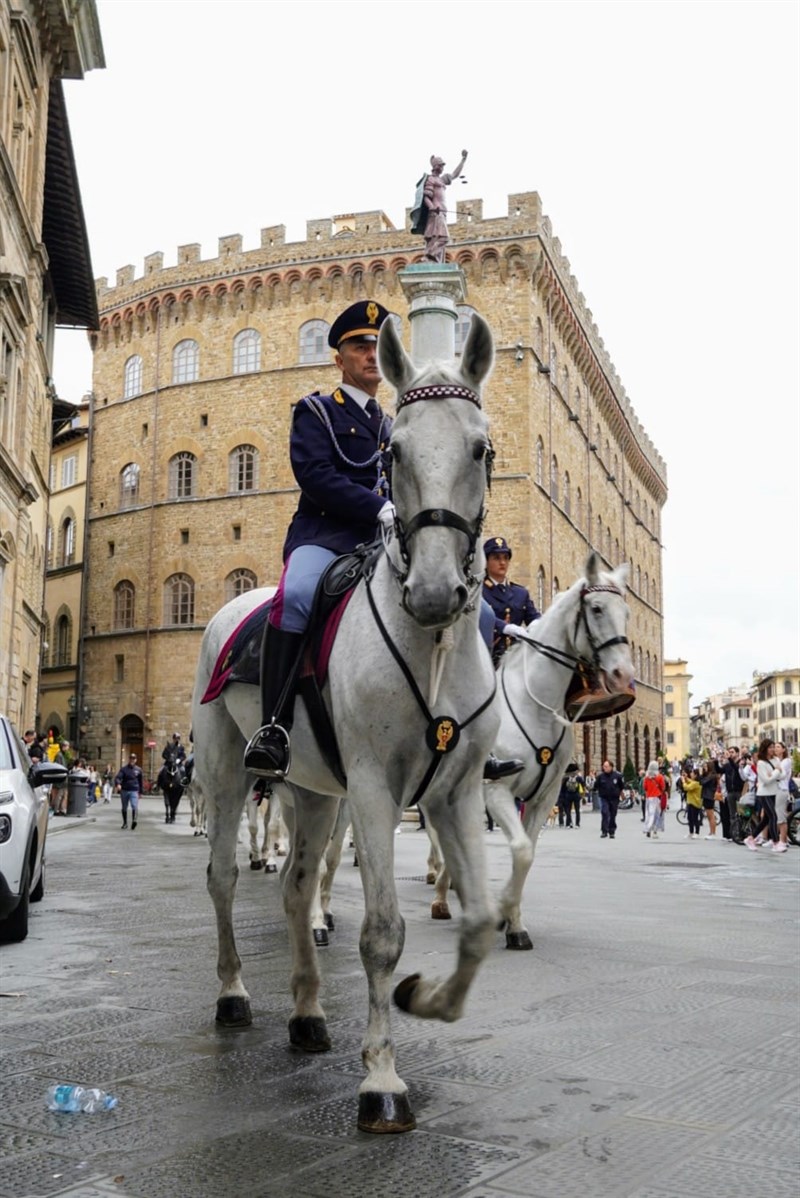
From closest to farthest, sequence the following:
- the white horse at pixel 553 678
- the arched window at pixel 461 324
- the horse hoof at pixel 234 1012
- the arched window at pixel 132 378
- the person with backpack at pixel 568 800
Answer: the horse hoof at pixel 234 1012
the white horse at pixel 553 678
the person with backpack at pixel 568 800
the arched window at pixel 461 324
the arched window at pixel 132 378

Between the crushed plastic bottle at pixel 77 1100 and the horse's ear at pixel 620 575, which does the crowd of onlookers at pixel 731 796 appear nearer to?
the horse's ear at pixel 620 575

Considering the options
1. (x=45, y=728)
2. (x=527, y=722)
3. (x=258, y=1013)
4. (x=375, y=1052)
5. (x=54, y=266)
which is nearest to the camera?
(x=375, y=1052)

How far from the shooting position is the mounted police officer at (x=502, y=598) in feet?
29.0

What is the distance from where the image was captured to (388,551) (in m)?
4.14

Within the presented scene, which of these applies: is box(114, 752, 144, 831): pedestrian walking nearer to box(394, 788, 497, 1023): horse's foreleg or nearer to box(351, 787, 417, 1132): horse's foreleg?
box(394, 788, 497, 1023): horse's foreleg

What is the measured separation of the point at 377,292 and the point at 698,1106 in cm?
4756

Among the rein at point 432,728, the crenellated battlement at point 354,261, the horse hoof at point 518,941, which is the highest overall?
the crenellated battlement at point 354,261

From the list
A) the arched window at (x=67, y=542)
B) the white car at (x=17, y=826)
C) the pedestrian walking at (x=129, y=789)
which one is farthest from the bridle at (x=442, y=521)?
the arched window at (x=67, y=542)

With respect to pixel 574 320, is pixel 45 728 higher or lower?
lower

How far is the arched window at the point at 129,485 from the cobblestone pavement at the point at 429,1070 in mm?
46721

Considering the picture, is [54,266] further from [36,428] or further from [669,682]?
[669,682]

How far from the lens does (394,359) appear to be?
400 cm

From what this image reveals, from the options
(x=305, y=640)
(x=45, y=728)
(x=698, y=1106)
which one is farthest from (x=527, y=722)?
(x=45, y=728)

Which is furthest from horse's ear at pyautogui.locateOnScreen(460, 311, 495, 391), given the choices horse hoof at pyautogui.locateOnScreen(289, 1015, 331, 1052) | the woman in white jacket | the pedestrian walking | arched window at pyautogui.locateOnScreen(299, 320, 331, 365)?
arched window at pyautogui.locateOnScreen(299, 320, 331, 365)
